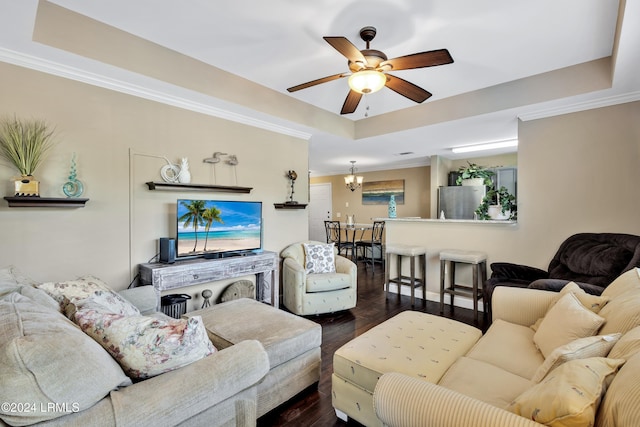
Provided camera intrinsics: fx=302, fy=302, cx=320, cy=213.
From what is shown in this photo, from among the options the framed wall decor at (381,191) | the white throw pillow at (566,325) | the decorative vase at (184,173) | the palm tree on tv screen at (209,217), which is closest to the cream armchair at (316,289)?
the palm tree on tv screen at (209,217)

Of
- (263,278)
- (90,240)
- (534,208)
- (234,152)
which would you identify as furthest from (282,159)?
(534,208)

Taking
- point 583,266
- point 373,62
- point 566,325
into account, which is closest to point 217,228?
point 373,62

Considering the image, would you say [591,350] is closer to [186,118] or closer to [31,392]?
[31,392]

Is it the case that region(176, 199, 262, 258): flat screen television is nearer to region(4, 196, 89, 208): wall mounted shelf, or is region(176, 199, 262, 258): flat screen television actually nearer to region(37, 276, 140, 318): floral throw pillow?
region(4, 196, 89, 208): wall mounted shelf

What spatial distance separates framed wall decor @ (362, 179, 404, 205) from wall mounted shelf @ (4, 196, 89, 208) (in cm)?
620

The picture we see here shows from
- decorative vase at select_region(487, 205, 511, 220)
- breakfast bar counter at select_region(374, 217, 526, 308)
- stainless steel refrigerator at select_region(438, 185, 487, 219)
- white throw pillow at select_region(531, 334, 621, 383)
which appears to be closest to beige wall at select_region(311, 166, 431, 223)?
stainless steel refrigerator at select_region(438, 185, 487, 219)

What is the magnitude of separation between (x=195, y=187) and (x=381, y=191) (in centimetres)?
537

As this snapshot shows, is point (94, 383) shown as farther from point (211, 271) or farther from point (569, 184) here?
point (569, 184)

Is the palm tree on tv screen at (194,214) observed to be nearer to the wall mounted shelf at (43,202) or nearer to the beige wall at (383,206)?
the wall mounted shelf at (43,202)

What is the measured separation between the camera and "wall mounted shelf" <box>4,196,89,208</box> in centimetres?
214

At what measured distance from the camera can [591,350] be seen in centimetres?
111

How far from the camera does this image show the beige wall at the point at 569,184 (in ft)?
9.65

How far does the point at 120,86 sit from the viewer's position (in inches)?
105

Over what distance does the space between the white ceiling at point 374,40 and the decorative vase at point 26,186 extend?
88cm
